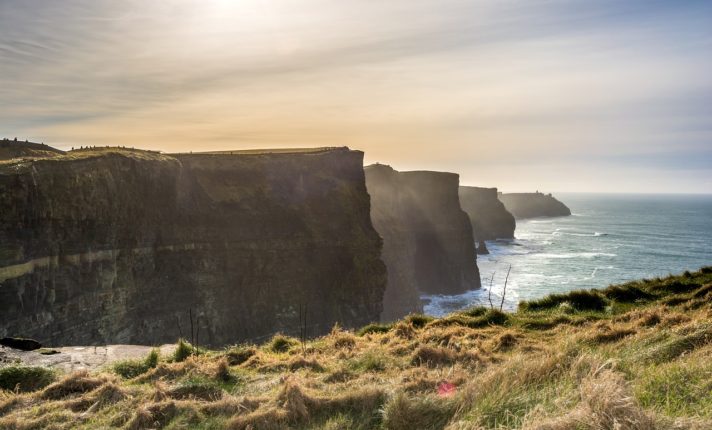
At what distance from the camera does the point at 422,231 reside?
279ft

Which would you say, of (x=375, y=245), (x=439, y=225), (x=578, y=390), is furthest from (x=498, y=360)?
(x=439, y=225)

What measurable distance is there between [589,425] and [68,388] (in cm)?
928

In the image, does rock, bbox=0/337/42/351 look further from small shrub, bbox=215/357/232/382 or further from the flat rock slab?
small shrub, bbox=215/357/232/382

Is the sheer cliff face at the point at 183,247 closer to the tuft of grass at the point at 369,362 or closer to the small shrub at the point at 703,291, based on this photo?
the tuft of grass at the point at 369,362

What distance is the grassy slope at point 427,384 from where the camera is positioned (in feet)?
16.8

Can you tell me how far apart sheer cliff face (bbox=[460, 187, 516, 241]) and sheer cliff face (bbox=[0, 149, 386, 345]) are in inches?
3090

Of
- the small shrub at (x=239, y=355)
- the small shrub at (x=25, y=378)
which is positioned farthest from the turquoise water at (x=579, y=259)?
the small shrub at (x=25, y=378)

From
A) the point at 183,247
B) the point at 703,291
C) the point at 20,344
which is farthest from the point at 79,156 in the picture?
the point at 703,291

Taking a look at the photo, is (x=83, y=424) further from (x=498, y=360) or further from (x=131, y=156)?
(x=131, y=156)

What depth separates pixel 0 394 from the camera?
29.6 ft

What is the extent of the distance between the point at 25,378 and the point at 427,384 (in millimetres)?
9332

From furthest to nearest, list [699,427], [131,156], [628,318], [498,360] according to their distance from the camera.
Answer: [131,156], [628,318], [498,360], [699,427]

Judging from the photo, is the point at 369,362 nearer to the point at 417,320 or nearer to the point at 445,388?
the point at 445,388

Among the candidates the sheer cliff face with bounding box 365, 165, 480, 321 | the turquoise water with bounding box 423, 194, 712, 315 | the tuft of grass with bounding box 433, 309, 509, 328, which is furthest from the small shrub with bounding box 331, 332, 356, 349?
the sheer cliff face with bounding box 365, 165, 480, 321
